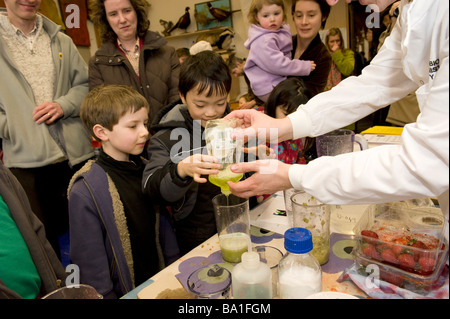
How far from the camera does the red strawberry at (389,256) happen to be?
89 centimetres

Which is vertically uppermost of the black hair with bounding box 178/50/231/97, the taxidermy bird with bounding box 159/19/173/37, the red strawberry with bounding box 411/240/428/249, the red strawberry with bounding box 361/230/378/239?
the taxidermy bird with bounding box 159/19/173/37

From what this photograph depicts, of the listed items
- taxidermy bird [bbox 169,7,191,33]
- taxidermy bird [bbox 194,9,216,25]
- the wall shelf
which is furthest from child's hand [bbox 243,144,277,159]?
taxidermy bird [bbox 169,7,191,33]

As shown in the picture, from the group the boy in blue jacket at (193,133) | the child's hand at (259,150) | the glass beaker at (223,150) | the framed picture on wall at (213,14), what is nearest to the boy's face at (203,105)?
the boy in blue jacket at (193,133)

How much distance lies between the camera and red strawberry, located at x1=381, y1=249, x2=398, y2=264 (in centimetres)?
89

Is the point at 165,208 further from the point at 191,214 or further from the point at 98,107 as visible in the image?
the point at 98,107

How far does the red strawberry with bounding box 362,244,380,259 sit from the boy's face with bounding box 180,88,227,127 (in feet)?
3.29

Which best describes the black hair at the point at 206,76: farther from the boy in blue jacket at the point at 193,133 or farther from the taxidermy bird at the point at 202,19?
the taxidermy bird at the point at 202,19

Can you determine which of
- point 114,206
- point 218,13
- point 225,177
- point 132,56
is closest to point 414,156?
point 225,177

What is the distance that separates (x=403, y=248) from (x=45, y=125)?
2236 mm

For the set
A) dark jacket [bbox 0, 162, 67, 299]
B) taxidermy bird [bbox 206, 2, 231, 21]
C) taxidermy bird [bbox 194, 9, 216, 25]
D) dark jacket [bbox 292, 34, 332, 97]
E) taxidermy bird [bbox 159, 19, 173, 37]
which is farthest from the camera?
taxidermy bird [bbox 159, 19, 173, 37]

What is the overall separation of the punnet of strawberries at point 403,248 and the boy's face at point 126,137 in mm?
1141

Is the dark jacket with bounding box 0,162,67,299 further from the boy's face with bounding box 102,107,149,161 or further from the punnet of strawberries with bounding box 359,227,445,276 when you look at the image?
the punnet of strawberries with bounding box 359,227,445,276

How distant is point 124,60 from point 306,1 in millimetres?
1494
